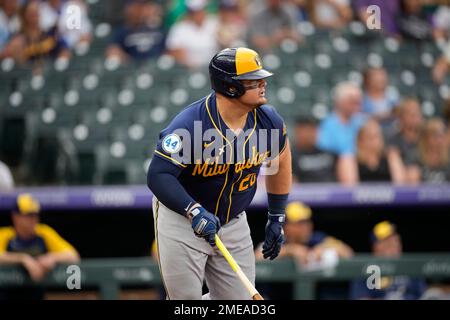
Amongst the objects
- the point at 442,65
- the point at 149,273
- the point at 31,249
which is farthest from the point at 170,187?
the point at 442,65

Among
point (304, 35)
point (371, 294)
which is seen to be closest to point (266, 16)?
point (304, 35)

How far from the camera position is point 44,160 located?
7664 mm

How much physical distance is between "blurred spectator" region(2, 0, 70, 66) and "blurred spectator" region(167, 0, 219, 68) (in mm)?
1034

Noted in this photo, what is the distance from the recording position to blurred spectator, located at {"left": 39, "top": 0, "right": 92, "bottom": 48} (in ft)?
27.7

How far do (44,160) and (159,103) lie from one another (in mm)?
1150

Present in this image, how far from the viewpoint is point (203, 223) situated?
426 centimetres

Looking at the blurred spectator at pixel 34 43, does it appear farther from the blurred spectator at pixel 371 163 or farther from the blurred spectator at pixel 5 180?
the blurred spectator at pixel 371 163

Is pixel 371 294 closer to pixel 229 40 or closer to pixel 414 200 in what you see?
pixel 414 200

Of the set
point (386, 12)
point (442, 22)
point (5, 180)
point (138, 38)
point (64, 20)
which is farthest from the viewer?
point (442, 22)

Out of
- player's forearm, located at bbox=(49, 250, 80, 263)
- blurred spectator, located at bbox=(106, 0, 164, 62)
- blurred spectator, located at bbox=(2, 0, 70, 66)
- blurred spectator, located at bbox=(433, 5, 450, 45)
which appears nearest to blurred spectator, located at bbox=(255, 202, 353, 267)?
player's forearm, located at bbox=(49, 250, 80, 263)

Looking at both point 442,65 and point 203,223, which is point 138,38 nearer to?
point 442,65

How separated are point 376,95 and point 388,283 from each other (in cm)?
198

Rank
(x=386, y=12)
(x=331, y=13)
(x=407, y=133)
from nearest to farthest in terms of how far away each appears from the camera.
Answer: (x=407, y=133), (x=386, y=12), (x=331, y=13)

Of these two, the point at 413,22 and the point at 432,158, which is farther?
the point at 413,22
